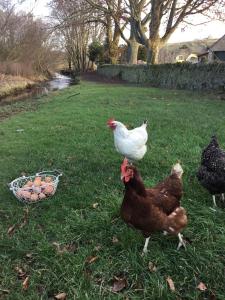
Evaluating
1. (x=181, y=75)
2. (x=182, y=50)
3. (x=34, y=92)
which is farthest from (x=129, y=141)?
(x=182, y=50)

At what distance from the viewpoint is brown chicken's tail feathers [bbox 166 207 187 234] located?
3.62 m

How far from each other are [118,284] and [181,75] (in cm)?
1821

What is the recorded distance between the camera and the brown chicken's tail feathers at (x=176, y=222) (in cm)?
362

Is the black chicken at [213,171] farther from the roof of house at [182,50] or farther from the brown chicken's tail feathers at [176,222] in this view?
the roof of house at [182,50]

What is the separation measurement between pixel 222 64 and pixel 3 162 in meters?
13.7

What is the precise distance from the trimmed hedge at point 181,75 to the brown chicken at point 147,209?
14455 mm

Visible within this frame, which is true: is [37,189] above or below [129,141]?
below

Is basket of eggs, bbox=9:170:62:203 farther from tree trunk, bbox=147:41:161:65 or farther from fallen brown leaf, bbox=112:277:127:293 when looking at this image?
tree trunk, bbox=147:41:161:65

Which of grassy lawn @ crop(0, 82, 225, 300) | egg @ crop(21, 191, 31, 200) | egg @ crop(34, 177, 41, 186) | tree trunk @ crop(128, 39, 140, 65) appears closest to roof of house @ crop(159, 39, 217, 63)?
tree trunk @ crop(128, 39, 140, 65)

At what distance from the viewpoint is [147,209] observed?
3.53 m

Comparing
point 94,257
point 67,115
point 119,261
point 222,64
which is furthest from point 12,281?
point 222,64

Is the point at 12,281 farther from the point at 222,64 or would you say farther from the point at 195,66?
the point at 195,66

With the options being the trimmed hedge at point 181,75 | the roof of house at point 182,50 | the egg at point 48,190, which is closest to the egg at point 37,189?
the egg at point 48,190

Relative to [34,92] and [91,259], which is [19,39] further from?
[91,259]
